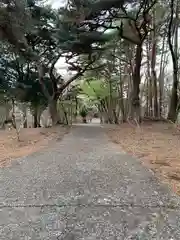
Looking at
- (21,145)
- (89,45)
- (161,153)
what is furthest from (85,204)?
(89,45)

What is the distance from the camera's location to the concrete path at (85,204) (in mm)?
3100

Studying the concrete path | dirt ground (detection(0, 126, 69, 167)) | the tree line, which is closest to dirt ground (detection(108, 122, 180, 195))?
the concrete path

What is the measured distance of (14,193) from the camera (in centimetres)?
434

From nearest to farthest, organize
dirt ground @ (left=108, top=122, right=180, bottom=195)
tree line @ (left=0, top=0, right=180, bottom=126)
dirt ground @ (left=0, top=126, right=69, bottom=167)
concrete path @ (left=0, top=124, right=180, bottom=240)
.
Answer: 1. concrete path @ (left=0, top=124, right=180, bottom=240)
2. dirt ground @ (left=108, top=122, right=180, bottom=195)
3. dirt ground @ (left=0, top=126, right=69, bottom=167)
4. tree line @ (left=0, top=0, right=180, bottom=126)

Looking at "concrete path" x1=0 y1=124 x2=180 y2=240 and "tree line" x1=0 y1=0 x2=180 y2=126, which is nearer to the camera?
"concrete path" x1=0 y1=124 x2=180 y2=240

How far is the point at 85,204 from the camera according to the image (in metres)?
3.82

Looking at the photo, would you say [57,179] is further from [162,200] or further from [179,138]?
[179,138]

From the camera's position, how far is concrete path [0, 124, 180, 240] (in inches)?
122

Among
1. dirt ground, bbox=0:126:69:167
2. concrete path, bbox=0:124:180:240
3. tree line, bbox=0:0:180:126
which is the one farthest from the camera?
tree line, bbox=0:0:180:126

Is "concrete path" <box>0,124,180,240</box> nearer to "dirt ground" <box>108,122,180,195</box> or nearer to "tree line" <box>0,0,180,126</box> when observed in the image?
"dirt ground" <box>108,122,180,195</box>

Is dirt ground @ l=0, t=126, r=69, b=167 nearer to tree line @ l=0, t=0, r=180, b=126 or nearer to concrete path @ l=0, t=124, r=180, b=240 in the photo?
concrete path @ l=0, t=124, r=180, b=240

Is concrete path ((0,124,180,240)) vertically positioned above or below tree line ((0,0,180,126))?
below

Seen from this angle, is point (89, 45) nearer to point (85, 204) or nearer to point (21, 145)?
point (21, 145)

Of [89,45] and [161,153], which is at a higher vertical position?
[89,45]
